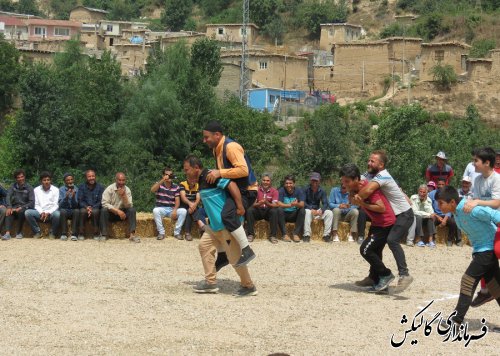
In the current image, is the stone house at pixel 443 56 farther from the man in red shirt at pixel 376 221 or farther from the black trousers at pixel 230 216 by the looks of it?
the black trousers at pixel 230 216

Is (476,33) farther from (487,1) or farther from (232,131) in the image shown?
(232,131)

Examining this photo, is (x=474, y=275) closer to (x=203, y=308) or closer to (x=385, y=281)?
(x=385, y=281)

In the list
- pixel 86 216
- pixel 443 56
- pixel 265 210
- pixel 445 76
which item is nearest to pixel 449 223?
pixel 265 210

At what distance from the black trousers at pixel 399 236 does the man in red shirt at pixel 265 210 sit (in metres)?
5.54

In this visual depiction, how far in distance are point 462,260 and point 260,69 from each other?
57513 mm


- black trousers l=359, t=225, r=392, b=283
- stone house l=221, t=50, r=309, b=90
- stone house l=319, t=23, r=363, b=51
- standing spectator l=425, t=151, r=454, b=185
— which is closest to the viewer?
black trousers l=359, t=225, r=392, b=283

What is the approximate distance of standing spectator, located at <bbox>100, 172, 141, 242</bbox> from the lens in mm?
16297

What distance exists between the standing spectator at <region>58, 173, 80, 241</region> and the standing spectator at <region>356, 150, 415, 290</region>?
6.76 metres

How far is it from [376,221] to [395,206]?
0.31 m

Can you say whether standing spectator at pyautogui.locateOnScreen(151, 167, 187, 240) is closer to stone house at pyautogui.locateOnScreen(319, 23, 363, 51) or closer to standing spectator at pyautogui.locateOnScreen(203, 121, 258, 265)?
standing spectator at pyautogui.locateOnScreen(203, 121, 258, 265)

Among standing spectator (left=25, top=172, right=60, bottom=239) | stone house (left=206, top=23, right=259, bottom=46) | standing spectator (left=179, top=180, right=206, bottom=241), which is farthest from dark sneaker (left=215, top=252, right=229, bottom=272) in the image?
stone house (left=206, top=23, right=259, bottom=46)

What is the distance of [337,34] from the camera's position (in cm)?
8350

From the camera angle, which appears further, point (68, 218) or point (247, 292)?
point (68, 218)

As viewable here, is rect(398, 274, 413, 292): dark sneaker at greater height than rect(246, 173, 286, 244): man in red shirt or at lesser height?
lesser
